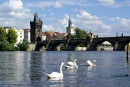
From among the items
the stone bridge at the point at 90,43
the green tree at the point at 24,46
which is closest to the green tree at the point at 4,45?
the green tree at the point at 24,46

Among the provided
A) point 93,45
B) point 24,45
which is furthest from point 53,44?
point 93,45

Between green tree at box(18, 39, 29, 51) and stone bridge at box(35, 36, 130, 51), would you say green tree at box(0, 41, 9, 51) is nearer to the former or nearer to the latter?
green tree at box(18, 39, 29, 51)

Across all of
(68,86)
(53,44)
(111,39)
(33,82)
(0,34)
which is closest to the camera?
(68,86)

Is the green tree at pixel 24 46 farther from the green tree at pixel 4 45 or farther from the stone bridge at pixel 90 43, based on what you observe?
the green tree at pixel 4 45

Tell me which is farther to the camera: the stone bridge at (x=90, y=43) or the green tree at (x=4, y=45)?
the green tree at (x=4, y=45)

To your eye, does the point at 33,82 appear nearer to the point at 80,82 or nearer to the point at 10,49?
the point at 80,82

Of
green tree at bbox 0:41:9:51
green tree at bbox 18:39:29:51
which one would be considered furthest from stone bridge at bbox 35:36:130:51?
green tree at bbox 0:41:9:51

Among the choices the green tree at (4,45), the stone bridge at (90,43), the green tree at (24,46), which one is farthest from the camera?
the green tree at (24,46)

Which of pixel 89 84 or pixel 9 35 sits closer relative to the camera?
pixel 89 84

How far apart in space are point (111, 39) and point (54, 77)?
408ft

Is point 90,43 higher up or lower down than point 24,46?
higher up

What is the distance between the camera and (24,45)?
168875 millimetres

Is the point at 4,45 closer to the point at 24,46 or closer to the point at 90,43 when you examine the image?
the point at 24,46

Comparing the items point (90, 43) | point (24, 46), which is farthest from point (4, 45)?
point (90, 43)
